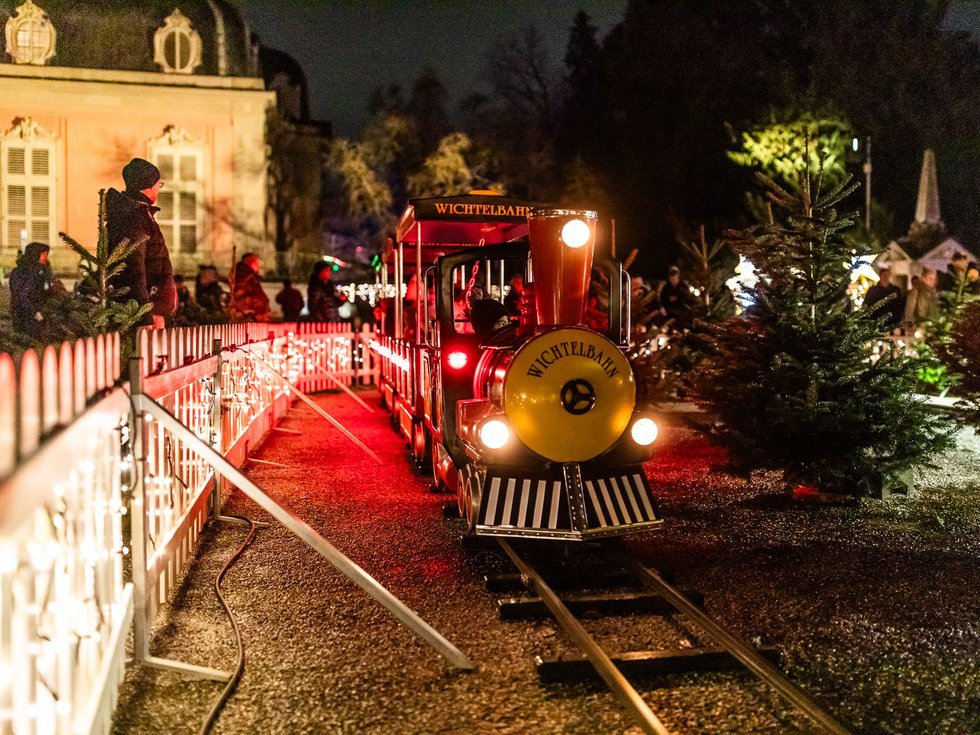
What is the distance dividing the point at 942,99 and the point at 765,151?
12.1 metres

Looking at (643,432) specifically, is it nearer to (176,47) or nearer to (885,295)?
(885,295)

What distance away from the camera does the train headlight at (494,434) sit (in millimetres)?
6145

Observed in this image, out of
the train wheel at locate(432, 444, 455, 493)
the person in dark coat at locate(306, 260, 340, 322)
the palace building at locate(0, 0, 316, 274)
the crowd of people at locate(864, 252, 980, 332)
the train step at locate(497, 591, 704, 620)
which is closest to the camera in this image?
the train step at locate(497, 591, 704, 620)

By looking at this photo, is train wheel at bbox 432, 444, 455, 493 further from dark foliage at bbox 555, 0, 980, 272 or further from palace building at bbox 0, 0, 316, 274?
dark foliage at bbox 555, 0, 980, 272

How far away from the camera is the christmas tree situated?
7.98 meters

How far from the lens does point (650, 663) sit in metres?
4.47

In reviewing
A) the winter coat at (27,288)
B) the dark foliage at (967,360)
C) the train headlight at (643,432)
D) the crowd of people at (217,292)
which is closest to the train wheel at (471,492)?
the train headlight at (643,432)

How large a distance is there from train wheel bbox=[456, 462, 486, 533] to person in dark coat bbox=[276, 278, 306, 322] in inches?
532

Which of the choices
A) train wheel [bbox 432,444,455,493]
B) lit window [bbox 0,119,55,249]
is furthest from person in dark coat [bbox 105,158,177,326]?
lit window [bbox 0,119,55,249]

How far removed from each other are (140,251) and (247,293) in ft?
35.1

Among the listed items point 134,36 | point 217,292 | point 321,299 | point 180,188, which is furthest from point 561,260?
point 134,36

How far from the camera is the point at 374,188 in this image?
34.2 metres

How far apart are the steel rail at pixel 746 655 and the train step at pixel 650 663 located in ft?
0.30

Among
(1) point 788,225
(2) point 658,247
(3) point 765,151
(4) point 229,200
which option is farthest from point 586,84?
(1) point 788,225
